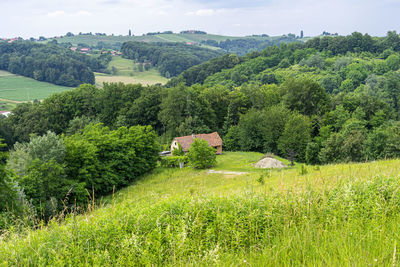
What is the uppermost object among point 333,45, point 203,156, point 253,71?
point 333,45

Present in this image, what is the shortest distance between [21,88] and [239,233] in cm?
13288

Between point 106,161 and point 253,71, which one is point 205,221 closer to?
point 106,161

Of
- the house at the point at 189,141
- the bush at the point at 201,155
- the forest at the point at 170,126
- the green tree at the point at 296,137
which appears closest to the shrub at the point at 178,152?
A: the house at the point at 189,141

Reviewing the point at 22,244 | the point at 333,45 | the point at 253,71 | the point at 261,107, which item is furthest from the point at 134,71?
the point at 22,244

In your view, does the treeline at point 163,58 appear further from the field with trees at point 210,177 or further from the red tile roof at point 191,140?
the red tile roof at point 191,140

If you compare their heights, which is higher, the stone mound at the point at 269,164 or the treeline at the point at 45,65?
the treeline at the point at 45,65

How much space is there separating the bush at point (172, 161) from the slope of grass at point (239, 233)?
112 feet

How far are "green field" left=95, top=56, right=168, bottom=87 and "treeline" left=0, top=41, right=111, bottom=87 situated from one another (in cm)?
923

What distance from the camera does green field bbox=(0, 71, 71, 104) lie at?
104 meters

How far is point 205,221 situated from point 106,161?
104 feet

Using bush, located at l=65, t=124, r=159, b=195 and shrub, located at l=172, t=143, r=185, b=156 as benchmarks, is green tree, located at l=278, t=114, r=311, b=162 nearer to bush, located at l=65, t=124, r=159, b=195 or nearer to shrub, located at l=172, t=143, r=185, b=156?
shrub, located at l=172, t=143, r=185, b=156

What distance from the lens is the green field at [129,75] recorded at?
141262mm

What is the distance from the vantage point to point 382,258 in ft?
12.2

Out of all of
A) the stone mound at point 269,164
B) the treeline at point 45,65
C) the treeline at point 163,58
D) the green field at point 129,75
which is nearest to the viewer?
the stone mound at point 269,164
